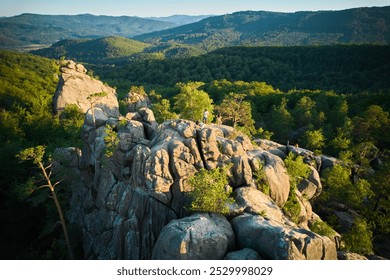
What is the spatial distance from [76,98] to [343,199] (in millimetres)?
66761

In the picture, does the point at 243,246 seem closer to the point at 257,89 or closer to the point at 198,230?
the point at 198,230

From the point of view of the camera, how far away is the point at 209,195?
19172 mm

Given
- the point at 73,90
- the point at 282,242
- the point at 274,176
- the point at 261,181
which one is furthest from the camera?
the point at 73,90

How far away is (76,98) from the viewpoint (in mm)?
68812

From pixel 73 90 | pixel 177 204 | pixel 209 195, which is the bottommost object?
pixel 177 204

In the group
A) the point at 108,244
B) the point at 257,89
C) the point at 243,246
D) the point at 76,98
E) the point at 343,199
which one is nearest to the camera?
the point at 243,246

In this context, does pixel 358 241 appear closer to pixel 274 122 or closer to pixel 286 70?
pixel 274 122

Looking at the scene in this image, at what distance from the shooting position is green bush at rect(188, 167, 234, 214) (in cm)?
1939

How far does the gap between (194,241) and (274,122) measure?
2336 inches

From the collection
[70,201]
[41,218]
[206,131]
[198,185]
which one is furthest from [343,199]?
[41,218]

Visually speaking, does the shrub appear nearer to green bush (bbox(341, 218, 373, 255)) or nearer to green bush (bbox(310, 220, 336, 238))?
green bush (bbox(310, 220, 336, 238))

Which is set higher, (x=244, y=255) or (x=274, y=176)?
(x=274, y=176)

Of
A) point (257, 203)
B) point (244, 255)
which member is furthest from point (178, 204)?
point (244, 255)

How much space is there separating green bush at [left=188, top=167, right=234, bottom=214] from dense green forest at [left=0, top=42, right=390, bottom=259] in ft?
59.8
